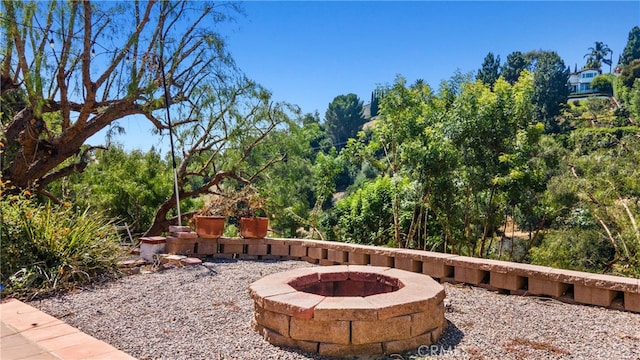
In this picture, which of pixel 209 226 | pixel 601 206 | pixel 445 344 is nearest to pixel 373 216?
pixel 209 226

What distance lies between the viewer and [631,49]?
59.8 m

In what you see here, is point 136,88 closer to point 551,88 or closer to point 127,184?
point 127,184

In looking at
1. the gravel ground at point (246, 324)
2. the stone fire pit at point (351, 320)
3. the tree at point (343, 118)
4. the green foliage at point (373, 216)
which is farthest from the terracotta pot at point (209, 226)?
the tree at point (343, 118)

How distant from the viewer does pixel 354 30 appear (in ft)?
31.8

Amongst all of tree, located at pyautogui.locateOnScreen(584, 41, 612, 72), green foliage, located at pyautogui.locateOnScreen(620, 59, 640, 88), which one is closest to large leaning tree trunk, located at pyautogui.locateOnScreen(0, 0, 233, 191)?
green foliage, located at pyautogui.locateOnScreen(620, 59, 640, 88)

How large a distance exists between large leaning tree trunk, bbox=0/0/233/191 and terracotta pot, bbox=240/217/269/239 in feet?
11.4

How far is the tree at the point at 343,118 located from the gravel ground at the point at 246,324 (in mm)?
50439

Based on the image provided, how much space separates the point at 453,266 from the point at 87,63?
293 inches

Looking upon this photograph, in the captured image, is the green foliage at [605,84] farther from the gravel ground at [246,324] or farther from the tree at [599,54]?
the gravel ground at [246,324]

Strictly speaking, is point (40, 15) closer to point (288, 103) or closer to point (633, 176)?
point (288, 103)

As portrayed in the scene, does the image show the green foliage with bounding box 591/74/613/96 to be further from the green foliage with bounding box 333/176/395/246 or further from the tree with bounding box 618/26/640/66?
the green foliage with bounding box 333/176/395/246

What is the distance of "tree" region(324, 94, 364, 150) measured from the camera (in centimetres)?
5578

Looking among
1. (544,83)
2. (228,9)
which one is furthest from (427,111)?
(544,83)

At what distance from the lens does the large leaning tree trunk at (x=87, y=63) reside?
25.5ft
